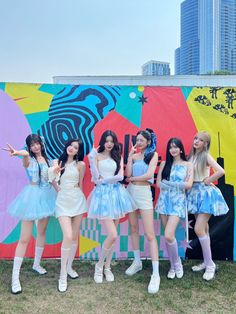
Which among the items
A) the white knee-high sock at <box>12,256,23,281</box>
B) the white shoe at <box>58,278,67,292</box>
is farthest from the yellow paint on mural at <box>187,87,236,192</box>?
the white knee-high sock at <box>12,256,23,281</box>

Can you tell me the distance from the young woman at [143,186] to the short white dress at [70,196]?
0.66 metres

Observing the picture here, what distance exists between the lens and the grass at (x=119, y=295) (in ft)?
10.9

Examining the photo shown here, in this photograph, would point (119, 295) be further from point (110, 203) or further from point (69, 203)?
point (69, 203)

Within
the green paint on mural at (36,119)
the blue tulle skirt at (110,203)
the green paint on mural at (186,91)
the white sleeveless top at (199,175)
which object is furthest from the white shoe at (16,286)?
the green paint on mural at (186,91)

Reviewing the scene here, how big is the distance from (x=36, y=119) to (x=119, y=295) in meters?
2.59

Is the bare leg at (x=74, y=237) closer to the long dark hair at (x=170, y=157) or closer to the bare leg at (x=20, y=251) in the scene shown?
the bare leg at (x=20, y=251)

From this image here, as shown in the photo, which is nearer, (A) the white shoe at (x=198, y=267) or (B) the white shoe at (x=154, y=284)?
(B) the white shoe at (x=154, y=284)

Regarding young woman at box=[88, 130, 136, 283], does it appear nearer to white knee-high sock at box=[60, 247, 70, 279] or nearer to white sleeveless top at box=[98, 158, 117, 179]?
white sleeveless top at box=[98, 158, 117, 179]

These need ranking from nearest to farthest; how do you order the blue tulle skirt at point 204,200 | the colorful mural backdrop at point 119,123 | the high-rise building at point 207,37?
the blue tulle skirt at point 204,200, the colorful mural backdrop at point 119,123, the high-rise building at point 207,37

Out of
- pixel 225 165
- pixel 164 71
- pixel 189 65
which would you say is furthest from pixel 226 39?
pixel 225 165

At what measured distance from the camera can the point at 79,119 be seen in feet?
15.4

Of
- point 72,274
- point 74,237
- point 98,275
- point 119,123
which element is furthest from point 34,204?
point 119,123

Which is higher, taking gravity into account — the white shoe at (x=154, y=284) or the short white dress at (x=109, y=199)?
the short white dress at (x=109, y=199)

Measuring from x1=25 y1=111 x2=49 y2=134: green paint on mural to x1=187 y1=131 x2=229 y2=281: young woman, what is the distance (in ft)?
6.93
